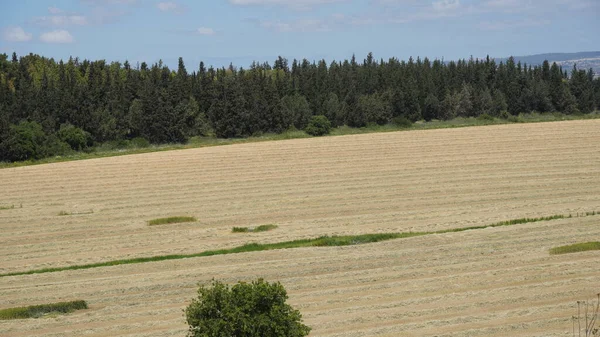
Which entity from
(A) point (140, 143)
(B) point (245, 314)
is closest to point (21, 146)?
(A) point (140, 143)

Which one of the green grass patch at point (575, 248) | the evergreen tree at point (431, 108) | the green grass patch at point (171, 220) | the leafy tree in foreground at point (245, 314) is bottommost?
the green grass patch at point (575, 248)

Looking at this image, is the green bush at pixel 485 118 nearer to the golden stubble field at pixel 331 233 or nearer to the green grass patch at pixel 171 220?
the golden stubble field at pixel 331 233

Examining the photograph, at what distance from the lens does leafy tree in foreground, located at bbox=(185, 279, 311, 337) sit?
63.2 ft

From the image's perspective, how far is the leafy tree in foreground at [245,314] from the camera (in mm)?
19250

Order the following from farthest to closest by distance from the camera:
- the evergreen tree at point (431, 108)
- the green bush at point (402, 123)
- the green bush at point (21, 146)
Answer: the evergreen tree at point (431, 108) → the green bush at point (402, 123) → the green bush at point (21, 146)

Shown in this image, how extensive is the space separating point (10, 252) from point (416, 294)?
22513 mm

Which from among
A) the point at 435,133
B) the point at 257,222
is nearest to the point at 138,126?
the point at 435,133

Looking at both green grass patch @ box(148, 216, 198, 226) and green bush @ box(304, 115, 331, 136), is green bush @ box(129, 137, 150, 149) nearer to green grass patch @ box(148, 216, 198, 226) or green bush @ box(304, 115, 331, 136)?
green bush @ box(304, 115, 331, 136)

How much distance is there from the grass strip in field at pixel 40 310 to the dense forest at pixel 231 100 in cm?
6495

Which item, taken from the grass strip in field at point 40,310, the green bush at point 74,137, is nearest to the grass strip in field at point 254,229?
the grass strip in field at point 40,310

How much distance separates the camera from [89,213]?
51.2m

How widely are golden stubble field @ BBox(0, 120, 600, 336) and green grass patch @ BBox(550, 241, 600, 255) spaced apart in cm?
75

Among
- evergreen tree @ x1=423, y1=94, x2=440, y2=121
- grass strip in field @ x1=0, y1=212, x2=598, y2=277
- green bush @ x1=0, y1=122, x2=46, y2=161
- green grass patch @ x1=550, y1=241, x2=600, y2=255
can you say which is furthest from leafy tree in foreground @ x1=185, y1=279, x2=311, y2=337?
evergreen tree @ x1=423, y1=94, x2=440, y2=121

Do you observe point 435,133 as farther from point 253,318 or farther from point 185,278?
point 253,318
